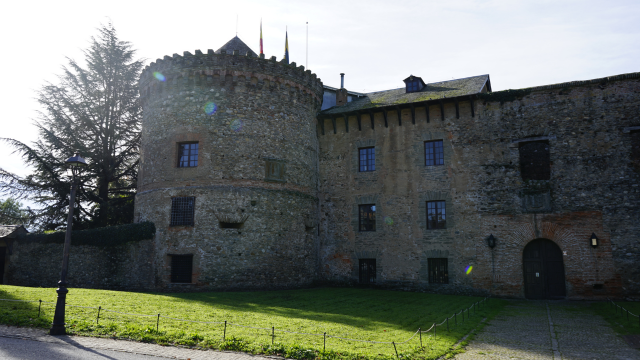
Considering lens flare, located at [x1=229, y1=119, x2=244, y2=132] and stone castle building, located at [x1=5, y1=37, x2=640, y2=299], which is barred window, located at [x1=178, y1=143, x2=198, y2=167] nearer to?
stone castle building, located at [x1=5, y1=37, x2=640, y2=299]

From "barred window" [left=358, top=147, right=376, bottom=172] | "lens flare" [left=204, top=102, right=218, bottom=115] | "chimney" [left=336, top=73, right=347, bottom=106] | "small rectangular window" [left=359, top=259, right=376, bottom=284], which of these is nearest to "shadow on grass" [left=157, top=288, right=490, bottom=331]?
"small rectangular window" [left=359, top=259, right=376, bottom=284]

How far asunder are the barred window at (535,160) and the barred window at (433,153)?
3.72 meters

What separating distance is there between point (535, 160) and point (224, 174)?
14.7m

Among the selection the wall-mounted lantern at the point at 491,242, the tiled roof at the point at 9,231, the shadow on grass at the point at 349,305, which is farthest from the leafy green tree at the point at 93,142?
the wall-mounted lantern at the point at 491,242

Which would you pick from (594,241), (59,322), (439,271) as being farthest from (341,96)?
(59,322)

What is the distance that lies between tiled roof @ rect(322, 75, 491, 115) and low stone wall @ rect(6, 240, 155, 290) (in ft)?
40.7

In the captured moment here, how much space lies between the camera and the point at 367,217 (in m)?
22.1

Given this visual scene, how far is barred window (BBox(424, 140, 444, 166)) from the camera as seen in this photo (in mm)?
21144

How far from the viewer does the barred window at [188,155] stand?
19.9 metres

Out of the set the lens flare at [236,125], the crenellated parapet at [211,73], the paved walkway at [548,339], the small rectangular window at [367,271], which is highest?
the crenellated parapet at [211,73]

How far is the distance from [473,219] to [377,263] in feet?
17.3

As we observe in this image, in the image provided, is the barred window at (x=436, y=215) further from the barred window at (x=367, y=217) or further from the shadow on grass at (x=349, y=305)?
the shadow on grass at (x=349, y=305)

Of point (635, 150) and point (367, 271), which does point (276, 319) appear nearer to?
point (367, 271)

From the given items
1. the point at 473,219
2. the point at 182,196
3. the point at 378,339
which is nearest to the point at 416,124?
the point at 473,219
